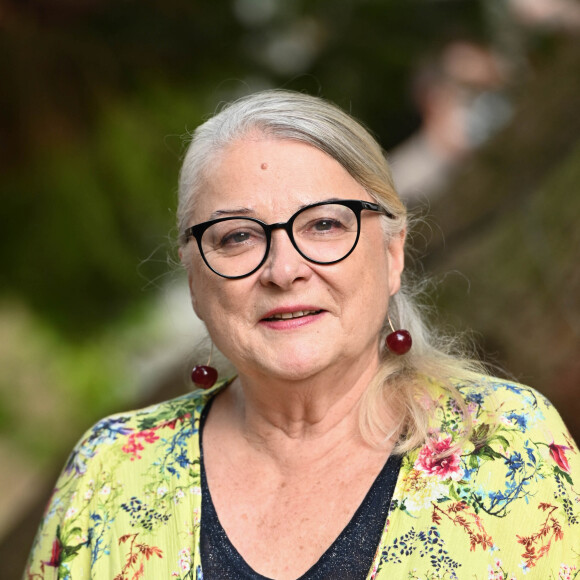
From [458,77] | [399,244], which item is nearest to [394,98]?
[458,77]

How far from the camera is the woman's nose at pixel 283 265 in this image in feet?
6.64

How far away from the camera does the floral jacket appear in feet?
6.26

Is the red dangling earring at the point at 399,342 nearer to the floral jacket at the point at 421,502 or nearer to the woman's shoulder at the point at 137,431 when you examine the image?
the floral jacket at the point at 421,502

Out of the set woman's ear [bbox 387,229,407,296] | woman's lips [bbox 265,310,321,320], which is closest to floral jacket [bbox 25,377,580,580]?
woman's ear [bbox 387,229,407,296]

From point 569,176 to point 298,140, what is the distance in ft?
6.29

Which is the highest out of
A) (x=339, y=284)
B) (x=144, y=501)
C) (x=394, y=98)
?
(x=394, y=98)

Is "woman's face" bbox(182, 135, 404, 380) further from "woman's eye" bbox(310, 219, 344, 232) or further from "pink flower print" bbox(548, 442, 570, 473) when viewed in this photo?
"pink flower print" bbox(548, 442, 570, 473)

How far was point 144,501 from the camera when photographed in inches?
87.9

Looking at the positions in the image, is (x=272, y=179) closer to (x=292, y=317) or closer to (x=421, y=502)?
(x=292, y=317)

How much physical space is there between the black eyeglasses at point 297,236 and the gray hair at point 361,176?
12 cm

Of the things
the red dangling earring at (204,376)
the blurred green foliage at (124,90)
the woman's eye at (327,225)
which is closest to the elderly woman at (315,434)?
the woman's eye at (327,225)

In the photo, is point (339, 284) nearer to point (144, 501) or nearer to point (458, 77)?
point (144, 501)

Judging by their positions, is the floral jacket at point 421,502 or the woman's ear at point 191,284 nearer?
the floral jacket at point 421,502

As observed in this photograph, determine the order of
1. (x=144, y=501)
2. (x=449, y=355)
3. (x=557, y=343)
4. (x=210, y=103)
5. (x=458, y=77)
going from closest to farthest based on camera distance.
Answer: (x=144, y=501) < (x=449, y=355) < (x=557, y=343) < (x=210, y=103) < (x=458, y=77)
